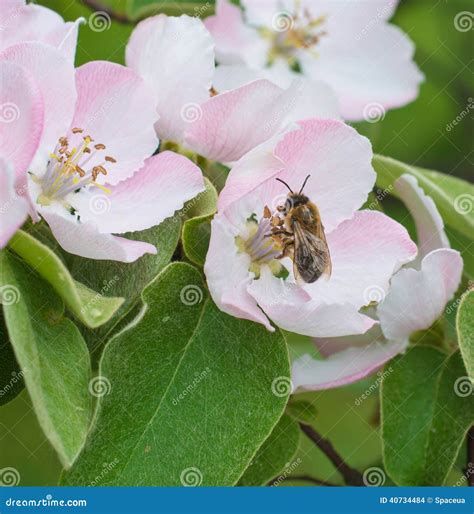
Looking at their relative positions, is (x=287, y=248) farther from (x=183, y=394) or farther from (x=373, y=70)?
(x=373, y=70)

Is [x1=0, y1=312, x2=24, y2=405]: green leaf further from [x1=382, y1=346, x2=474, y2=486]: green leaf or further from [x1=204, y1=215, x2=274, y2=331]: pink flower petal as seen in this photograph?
[x1=382, y1=346, x2=474, y2=486]: green leaf

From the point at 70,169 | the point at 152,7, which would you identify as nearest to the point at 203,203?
the point at 70,169

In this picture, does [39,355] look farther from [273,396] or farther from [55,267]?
[273,396]

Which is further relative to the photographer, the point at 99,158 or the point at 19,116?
the point at 99,158

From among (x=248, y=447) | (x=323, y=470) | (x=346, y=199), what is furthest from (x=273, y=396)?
Answer: (x=323, y=470)

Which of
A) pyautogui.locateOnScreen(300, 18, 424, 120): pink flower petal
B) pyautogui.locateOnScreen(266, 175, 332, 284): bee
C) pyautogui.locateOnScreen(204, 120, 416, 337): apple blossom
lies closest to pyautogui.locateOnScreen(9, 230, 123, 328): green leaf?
pyautogui.locateOnScreen(204, 120, 416, 337): apple blossom

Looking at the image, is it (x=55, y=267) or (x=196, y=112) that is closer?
(x=55, y=267)
